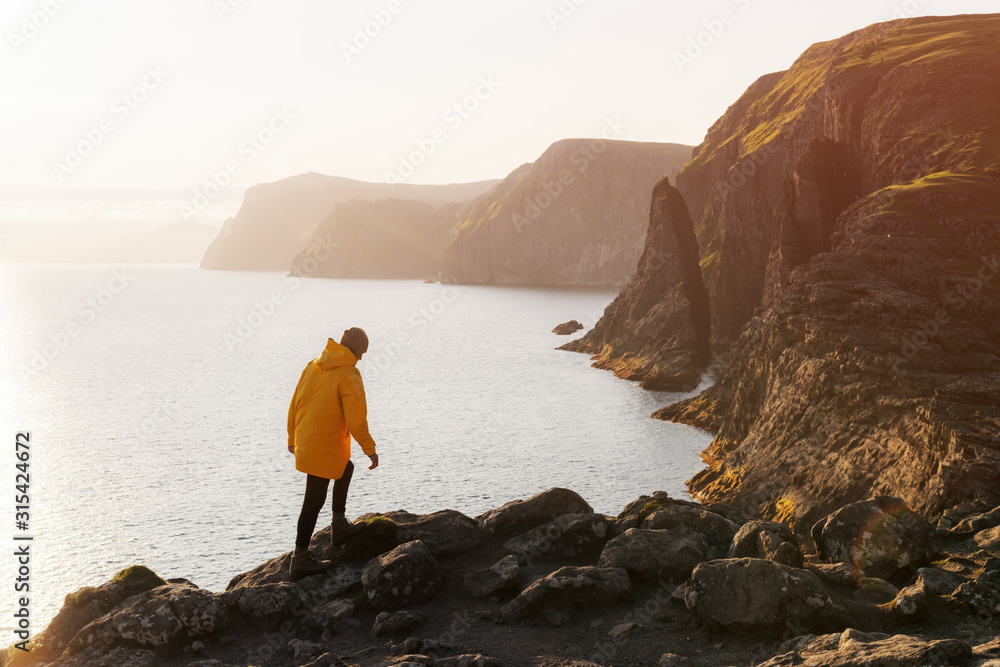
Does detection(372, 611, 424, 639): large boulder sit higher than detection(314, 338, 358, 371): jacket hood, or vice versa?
detection(314, 338, 358, 371): jacket hood

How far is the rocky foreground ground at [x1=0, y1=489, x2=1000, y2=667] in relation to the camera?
32.9 ft

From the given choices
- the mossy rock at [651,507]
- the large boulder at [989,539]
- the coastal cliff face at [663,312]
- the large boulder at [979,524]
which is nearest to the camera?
the large boulder at [989,539]

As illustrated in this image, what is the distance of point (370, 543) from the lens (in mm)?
13539

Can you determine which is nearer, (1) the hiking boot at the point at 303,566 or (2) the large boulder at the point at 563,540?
(1) the hiking boot at the point at 303,566

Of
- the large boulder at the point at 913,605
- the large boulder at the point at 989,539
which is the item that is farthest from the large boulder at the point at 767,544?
the large boulder at the point at 989,539

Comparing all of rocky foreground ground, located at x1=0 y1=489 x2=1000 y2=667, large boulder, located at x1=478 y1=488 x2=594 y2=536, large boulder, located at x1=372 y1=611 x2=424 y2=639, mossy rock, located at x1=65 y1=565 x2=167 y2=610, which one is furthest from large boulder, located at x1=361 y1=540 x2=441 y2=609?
mossy rock, located at x1=65 y1=565 x2=167 y2=610

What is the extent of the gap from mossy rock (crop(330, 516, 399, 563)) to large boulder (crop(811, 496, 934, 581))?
824 cm

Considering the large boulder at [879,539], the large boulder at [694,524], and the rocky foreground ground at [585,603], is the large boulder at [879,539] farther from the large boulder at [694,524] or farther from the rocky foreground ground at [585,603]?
the large boulder at [694,524]

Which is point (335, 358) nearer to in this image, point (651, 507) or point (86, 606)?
point (86, 606)

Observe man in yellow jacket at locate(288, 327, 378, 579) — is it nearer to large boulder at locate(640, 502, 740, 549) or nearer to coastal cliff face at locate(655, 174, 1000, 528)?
large boulder at locate(640, 502, 740, 549)

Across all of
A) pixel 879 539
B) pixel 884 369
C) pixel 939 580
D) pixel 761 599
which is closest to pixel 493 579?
pixel 761 599

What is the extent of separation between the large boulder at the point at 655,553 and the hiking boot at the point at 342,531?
4.61 metres

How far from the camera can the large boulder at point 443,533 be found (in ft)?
45.6

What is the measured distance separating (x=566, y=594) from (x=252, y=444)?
45081 mm
